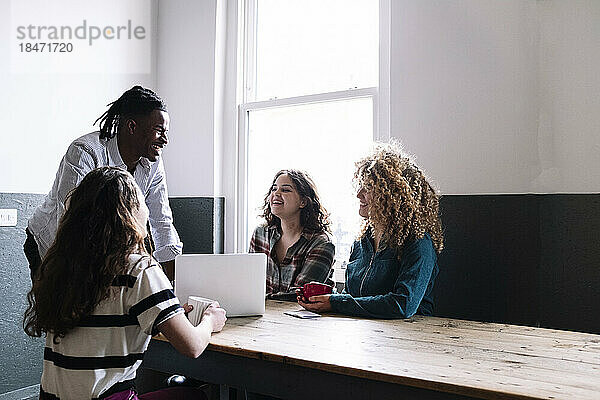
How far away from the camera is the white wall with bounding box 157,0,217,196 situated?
3801mm

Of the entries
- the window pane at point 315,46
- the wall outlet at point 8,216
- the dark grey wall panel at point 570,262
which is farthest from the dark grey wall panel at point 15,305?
→ the dark grey wall panel at point 570,262

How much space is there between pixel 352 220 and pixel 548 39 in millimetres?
1288

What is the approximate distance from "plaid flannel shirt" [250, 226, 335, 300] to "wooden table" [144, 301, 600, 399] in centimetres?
49

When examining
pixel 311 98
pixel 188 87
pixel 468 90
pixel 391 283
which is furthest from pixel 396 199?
pixel 188 87

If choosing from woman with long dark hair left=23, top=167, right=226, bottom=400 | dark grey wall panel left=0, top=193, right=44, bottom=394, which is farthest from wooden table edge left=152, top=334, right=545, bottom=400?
dark grey wall panel left=0, top=193, right=44, bottom=394

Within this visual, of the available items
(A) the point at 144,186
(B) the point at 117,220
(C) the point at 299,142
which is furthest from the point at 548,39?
(B) the point at 117,220

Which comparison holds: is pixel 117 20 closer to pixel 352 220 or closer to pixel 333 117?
pixel 333 117

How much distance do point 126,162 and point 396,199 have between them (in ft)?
3.53

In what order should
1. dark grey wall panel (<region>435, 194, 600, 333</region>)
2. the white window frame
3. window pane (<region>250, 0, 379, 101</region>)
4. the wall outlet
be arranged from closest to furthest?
1. dark grey wall panel (<region>435, 194, 600, 333</region>)
2. the wall outlet
3. window pane (<region>250, 0, 379, 101</region>)
4. the white window frame

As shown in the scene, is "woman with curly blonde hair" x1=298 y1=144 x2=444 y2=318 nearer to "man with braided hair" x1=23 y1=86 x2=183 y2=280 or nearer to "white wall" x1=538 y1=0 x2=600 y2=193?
"white wall" x1=538 y1=0 x2=600 y2=193

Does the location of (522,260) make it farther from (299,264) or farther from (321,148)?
(321,148)

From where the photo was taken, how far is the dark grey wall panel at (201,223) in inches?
148

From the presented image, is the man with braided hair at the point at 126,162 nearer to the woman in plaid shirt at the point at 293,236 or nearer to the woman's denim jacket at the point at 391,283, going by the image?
the woman in plaid shirt at the point at 293,236

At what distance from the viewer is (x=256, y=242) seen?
3.03 meters
